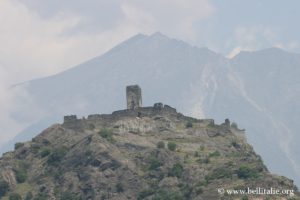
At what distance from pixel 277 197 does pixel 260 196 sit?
2814mm

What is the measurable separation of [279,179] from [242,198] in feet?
35.9

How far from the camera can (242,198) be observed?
18812 centimetres

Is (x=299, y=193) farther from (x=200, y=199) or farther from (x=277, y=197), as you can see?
(x=200, y=199)

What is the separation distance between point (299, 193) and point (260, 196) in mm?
7208

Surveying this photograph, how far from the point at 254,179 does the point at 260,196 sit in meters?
9.27

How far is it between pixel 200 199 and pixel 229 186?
5.65m

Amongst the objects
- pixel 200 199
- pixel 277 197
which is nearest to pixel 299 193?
pixel 277 197

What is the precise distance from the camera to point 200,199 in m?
196

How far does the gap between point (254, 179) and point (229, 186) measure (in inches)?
186

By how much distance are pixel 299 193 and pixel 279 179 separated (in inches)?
225

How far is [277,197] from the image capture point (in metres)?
189

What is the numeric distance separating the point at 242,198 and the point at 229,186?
9.22 metres

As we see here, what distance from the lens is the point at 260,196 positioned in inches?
7451
